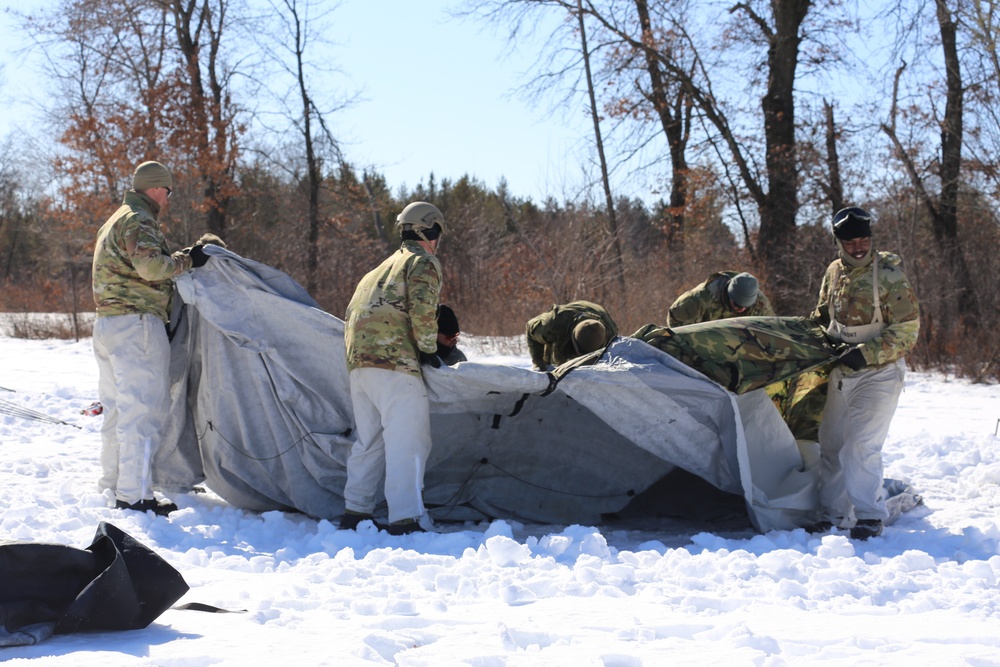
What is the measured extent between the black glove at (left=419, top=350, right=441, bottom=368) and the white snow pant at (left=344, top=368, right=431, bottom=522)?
0.12 meters

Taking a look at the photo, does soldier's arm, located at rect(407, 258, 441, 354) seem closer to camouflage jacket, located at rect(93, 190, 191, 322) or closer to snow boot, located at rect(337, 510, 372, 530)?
snow boot, located at rect(337, 510, 372, 530)

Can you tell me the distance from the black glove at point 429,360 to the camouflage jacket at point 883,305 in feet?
7.21

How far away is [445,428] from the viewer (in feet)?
20.2

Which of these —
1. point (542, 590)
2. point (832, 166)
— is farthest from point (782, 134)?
point (542, 590)

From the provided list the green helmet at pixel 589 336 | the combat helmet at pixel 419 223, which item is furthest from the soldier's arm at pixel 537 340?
the combat helmet at pixel 419 223

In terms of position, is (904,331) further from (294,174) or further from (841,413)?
(294,174)

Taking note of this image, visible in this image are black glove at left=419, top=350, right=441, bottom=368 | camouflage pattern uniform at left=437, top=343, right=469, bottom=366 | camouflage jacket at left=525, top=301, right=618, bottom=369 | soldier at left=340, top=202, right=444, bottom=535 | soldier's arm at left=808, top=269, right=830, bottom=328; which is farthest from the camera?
camouflage jacket at left=525, top=301, right=618, bottom=369

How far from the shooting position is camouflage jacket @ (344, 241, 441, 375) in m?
5.30

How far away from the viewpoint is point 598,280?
1559cm

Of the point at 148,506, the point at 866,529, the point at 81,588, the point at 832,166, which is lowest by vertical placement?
the point at 866,529

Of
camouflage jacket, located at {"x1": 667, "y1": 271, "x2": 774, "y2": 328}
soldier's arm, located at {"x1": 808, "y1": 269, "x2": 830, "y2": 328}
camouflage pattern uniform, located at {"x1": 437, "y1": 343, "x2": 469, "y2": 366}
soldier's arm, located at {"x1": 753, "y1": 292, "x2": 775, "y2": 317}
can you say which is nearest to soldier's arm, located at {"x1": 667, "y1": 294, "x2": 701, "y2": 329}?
camouflage jacket, located at {"x1": 667, "y1": 271, "x2": 774, "y2": 328}

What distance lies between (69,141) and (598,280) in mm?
12056

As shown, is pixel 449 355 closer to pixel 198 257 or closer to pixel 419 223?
pixel 419 223

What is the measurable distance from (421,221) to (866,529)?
288 cm
